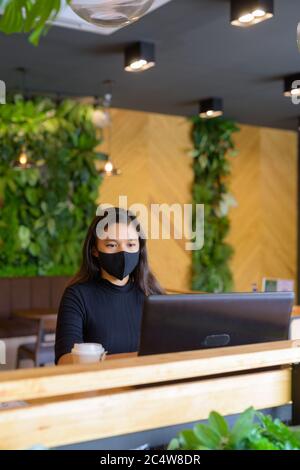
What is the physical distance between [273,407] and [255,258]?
8020 millimetres

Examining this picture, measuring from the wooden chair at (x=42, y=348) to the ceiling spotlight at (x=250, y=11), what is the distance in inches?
117

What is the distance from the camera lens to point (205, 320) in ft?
5.13

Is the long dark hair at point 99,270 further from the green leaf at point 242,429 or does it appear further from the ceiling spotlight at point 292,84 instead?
the ceiling spotlight at point 292,84

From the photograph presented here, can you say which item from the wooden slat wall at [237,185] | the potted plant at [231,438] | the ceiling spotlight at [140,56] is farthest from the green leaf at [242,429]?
the wooden slat wall at [237,185]

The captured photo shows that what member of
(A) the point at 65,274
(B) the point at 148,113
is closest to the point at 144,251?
(A) the point at 65,274

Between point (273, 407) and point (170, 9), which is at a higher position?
point (170, 9)

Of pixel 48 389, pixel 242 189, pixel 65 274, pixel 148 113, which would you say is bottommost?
pixel 65 274

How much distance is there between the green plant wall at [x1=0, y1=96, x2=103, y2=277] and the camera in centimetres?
698

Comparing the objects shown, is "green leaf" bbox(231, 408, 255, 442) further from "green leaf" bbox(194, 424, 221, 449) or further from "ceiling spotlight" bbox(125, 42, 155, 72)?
"ceiling spotlight" bbox(125, 42, 155, 72)

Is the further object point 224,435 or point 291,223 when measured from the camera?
point 291,223

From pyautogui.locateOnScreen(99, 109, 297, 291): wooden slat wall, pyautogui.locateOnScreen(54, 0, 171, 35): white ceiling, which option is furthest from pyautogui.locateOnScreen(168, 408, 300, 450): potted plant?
pyautogui.locateOnScreen(99, 109, 297, 291): wooden slat wall

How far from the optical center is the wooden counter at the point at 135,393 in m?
1.13

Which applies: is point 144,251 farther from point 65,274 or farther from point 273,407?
point 65,274

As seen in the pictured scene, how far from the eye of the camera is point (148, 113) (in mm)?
8289
